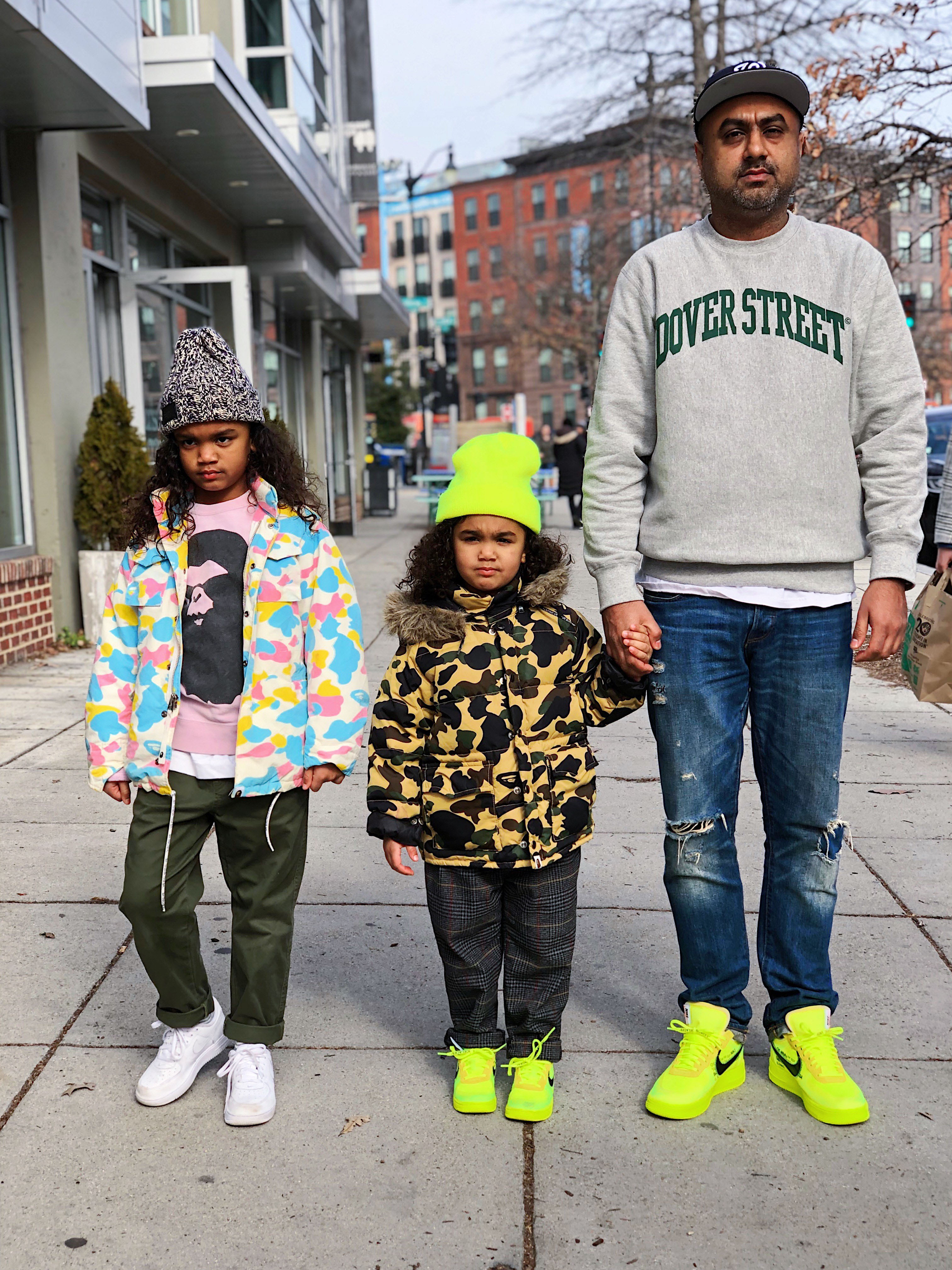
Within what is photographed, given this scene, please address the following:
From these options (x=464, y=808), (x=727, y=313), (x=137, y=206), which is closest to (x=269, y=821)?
(x=464, y=808)

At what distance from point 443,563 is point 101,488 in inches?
265

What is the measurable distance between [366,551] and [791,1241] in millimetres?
14516

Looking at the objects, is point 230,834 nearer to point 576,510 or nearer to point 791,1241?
point 791,1241

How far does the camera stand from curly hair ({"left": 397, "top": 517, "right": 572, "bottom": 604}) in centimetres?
279

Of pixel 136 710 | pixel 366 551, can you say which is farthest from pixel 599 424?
pixel 366 551

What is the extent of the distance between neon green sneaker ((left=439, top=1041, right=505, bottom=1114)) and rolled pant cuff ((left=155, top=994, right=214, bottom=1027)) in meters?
0.55

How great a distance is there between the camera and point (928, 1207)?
2.41 meters

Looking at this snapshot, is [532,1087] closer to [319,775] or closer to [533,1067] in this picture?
[533,1067]

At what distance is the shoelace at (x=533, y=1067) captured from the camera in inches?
109

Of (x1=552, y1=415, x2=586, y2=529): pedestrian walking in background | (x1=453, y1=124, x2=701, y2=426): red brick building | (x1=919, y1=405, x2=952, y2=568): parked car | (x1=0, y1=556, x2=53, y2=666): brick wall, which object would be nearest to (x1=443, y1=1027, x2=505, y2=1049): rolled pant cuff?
(x1=0, y1=556, x2=53, y2=666): brick wall

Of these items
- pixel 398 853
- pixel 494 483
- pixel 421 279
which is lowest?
pixel 398 853

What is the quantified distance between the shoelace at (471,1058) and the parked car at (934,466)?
30.9ft

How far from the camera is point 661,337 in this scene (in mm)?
2691

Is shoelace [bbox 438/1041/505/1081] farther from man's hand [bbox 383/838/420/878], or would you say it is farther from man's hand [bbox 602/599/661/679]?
man's hand [bbox 602/599/661/679]
